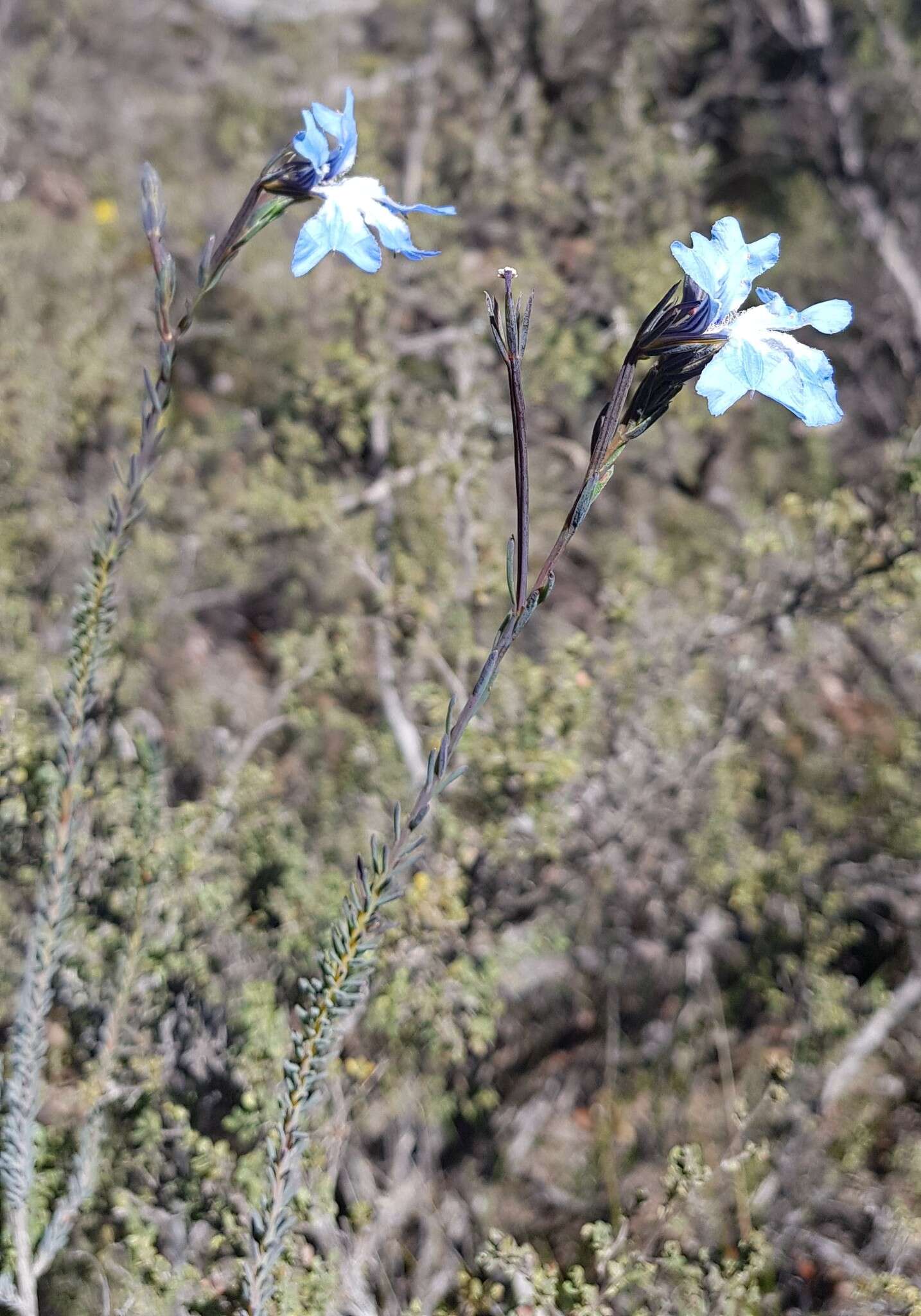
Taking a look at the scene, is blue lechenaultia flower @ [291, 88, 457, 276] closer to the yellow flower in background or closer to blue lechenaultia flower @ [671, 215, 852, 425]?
blue lechenaultia flower @ [671, 215, 852, 425]

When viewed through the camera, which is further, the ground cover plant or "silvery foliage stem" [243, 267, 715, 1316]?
the ground cover plant

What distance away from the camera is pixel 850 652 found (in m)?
4.06

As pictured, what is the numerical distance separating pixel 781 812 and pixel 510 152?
294 cm

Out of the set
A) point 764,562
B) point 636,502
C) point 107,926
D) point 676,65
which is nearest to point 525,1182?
point 107,926

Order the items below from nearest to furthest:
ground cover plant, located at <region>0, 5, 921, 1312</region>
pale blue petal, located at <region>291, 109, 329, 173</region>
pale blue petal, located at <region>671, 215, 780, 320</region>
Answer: pale blue petal, located at <region>671, 215, 780, 320</region>
pale blue petal, located at <region>291, 109, 329, 173</region>
ground cover plant, located at <region>0, 5, 921, 1312</region>

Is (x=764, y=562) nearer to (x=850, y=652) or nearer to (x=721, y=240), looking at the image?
(x=850, y=652)

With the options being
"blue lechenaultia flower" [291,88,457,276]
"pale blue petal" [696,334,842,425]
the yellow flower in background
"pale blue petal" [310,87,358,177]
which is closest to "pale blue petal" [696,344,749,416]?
"pale blue petal" [696,334,842,425]

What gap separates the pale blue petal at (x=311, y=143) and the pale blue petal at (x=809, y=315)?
22.9 inches

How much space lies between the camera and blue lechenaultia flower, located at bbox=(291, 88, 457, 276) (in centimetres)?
121

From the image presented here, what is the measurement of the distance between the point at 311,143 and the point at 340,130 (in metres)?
0.06

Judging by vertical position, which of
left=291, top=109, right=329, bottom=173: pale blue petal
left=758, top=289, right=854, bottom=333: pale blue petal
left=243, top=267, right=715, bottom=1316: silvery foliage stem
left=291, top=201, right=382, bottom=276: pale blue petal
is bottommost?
left=243, top=267, right=715, bottom=1316: silvery foliage stem

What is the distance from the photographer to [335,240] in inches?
48.2

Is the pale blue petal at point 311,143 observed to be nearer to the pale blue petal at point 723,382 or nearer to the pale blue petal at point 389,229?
the pale blue petal at point 389,229

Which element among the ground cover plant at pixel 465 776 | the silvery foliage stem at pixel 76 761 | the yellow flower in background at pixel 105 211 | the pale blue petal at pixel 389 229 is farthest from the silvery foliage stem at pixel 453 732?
the yellow flower in background at pixel 105 211
